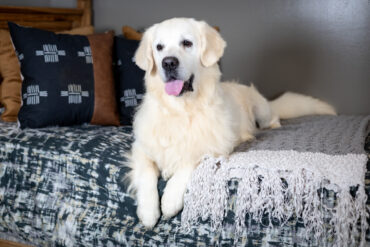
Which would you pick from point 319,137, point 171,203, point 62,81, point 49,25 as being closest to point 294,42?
→ point 319,137

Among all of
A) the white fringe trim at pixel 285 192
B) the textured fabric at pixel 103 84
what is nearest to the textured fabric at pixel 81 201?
the white fringe trim at pixel 285 192

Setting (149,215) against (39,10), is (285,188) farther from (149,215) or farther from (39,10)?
(39,10)

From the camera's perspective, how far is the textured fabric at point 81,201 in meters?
1.39

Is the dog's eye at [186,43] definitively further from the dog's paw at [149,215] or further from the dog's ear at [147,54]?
the dog's paw at [149,215]

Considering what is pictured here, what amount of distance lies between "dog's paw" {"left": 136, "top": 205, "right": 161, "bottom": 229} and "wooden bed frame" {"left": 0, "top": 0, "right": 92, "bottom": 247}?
1.81 m

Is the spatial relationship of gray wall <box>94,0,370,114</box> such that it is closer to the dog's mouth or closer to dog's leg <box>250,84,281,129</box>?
dog's leg <box>250,84,281,129</box>

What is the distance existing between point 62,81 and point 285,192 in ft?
4.50

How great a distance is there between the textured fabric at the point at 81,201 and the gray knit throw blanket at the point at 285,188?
0.10 feet

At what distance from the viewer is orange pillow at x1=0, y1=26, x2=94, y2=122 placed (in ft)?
7.38

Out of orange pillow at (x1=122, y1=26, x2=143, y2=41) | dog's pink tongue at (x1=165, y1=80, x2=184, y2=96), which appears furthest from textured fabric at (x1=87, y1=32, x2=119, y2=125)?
dog's pink tongue at (x1=165, y1=80, x2=184, y2=96)

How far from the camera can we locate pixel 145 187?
57.9 inches

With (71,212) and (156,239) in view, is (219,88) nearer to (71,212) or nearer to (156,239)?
(156,239)

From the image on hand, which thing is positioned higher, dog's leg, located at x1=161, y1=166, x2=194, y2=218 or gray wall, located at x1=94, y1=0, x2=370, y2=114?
gray wall, located at x1=94, y1=0, x2=370, y2=114

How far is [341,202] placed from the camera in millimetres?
1262
